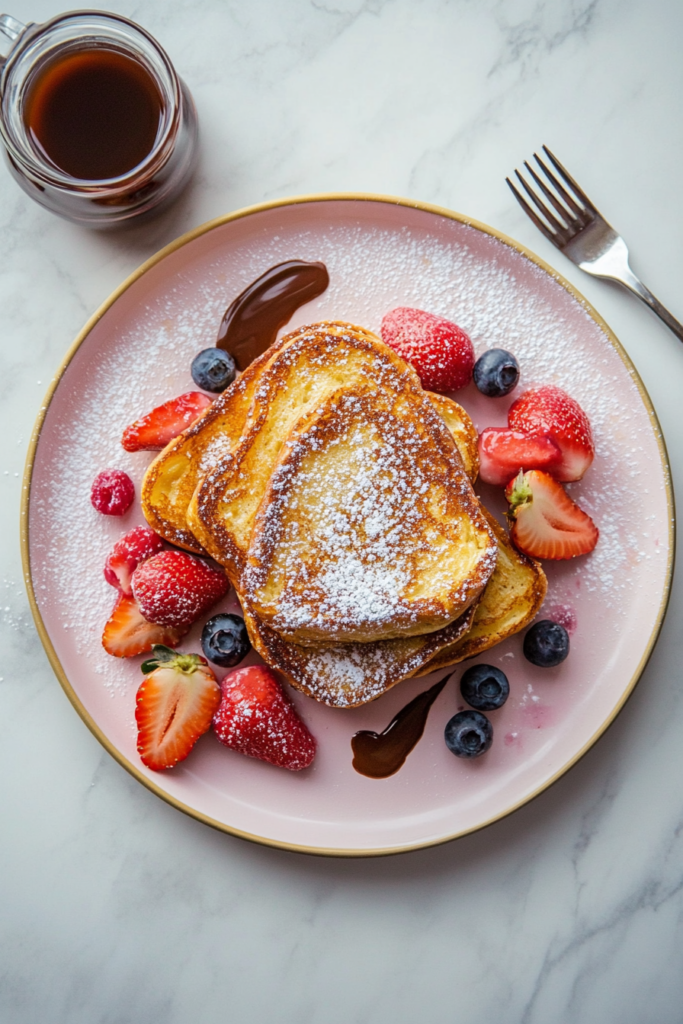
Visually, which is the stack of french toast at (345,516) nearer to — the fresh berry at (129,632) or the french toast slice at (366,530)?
the french toast slice at (366,530)

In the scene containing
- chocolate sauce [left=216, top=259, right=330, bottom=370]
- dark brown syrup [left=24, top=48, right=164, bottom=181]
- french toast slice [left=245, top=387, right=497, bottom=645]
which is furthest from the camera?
chocolate sauce [left=216, top=259, right=330, bottom=370]

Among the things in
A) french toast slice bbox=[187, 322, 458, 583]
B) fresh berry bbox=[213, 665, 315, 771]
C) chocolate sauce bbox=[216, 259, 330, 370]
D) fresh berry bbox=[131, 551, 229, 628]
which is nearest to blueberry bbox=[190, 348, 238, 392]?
chocolate sauce bbox=[216, 259, 330, 370]

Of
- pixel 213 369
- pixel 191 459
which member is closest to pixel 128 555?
pixel 191 459

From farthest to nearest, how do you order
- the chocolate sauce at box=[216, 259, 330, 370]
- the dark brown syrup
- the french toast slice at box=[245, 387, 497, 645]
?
the chocolate sauce at box=[216, 259, 330, 370], the dark brown syrup, the french toast slice at box=[245, 387, 497, 645]

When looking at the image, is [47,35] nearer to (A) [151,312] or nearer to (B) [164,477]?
(A) [151,312]

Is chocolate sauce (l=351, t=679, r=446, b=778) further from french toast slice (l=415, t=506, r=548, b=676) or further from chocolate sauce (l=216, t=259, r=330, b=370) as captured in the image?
chocolate sauce (l=216, t=259, r=330, b=370)

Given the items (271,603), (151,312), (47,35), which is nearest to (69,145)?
(47,35)

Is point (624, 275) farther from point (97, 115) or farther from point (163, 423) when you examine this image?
point (97, 115)
